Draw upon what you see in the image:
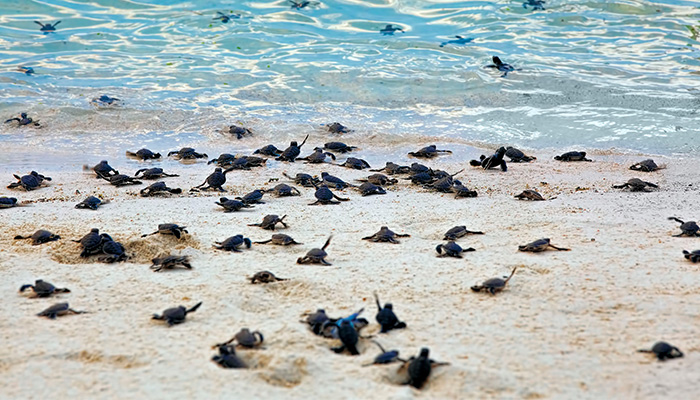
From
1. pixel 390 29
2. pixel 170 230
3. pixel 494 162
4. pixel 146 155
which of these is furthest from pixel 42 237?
pixel 390 29

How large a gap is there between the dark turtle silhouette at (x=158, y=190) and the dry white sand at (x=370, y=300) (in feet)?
0.61

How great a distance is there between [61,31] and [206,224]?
9.95 meters

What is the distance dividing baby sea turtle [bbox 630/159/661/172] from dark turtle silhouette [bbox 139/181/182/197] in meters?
4.87

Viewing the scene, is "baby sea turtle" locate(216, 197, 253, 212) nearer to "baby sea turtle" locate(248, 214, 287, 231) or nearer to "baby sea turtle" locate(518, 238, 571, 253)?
"baby sea turtle" locate(248, 214, 287, 231)

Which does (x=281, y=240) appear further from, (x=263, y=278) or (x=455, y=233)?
(x=455, y=233)

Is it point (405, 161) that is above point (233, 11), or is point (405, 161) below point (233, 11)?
below

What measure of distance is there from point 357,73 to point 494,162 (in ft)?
16.0

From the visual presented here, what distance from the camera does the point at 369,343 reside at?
3307 millimetres

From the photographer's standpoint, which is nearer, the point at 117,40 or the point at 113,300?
the point at 113,300

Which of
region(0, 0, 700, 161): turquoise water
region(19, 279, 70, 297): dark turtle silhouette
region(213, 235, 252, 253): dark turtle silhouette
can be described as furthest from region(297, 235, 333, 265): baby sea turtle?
region(0, 0, 700, 161): turquoise water

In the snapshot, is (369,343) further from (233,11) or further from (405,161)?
(233,11)

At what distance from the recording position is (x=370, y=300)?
3871 millimetres

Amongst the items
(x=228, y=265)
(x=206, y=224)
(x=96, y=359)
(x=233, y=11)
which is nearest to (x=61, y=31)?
(x=233, y=11)

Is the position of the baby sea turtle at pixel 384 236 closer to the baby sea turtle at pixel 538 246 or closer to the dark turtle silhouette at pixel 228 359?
the baby sea turtle at pixel 538 246
